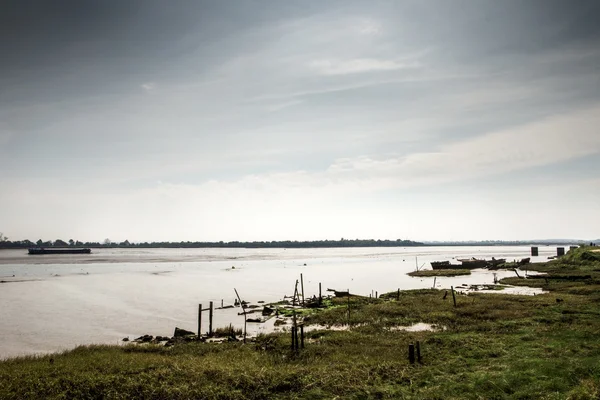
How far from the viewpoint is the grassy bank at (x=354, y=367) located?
17156 millimetres

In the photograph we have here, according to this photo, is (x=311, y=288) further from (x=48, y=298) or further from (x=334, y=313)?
(x=48, y=298)

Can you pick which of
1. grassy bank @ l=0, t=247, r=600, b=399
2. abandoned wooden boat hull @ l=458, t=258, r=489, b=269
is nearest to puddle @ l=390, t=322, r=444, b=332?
grassy bank @ l=0, t=247, r=600, b=399

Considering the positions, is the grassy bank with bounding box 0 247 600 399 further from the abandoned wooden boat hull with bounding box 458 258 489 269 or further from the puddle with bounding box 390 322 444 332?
the abandoned wooden boat hull with bounding box 458 258 489 269

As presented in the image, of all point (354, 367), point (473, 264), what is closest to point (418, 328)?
point (354, 367)

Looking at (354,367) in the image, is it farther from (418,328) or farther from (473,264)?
(473,264)

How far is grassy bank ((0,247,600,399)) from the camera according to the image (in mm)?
17156

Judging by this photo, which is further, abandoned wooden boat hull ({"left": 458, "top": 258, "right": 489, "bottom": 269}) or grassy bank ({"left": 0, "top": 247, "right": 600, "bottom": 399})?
abandoned wooden boat hull ({"left": 458, "top": 258, "right": 489, "bottom": 269})

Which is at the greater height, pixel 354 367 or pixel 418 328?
pixel 354 367

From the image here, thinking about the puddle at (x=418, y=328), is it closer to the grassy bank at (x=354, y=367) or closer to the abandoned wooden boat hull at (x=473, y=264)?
the grassy bank at (x=354, y=367)

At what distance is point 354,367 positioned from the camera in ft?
66.1

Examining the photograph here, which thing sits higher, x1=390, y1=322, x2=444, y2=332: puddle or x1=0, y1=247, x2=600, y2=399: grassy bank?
x1=0, y1=247, x2=600, y2=399: grassy bank

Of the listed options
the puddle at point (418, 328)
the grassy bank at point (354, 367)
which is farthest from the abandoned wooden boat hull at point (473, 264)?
the puddle at point (418, 328)

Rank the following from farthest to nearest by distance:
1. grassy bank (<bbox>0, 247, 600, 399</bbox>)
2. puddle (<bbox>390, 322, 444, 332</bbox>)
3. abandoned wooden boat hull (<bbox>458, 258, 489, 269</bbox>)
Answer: abandoned wooden boat hull (<bbox>458, 258, 489, 269</bbox>) → puddle (<bbox>390, 322, 444, 332</bbox>) → grassy bank (<bbox>0, 247, 600, 399</bbox>)

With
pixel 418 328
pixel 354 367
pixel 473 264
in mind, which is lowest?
pixel 473 264
